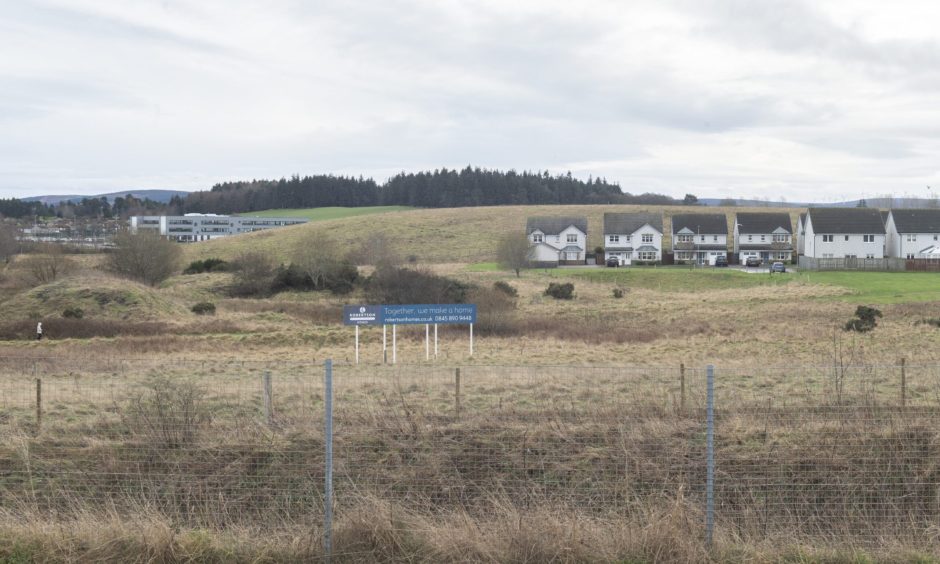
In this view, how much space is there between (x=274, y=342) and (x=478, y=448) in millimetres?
22483

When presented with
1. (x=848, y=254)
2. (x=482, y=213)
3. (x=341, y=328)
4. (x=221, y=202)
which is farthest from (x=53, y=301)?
(x=221, y=202)

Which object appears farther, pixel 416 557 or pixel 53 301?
pixel 53 301

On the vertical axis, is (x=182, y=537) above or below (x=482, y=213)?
below

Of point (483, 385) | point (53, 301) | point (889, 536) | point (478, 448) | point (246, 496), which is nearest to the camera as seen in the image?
point (889, 536)

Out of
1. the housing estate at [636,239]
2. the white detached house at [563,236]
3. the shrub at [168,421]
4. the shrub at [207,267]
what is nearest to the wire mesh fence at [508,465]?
the shrub at [168,421]

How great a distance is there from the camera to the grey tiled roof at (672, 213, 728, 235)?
3489 inches

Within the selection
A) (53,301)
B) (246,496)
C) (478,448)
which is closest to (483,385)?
(478,448)

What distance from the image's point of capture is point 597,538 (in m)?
7.07

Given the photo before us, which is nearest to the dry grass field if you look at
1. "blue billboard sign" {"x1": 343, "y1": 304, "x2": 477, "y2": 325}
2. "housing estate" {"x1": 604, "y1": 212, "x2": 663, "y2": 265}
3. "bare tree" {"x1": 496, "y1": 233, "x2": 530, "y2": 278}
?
"blue billboard sign" {"x1": 343, "y1": 304, "x2": 477, "y2": 325}

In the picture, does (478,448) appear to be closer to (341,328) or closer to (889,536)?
(889,536)

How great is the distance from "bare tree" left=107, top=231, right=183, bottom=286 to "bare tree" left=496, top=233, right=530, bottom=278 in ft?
90.9

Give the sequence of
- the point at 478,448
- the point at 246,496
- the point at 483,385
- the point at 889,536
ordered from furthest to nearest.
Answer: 1. the point at 483,385
2. the point at 478,448
3. the point at 246,496
4. the point at 889,536

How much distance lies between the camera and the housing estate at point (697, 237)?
8806 cm

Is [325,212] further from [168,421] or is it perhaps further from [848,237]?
[168,421]
